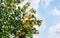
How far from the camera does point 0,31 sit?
581 inches

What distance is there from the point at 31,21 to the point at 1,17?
1.60 m

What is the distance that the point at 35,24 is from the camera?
15.0m

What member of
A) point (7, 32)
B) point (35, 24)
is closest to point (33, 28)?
point (35, 24)

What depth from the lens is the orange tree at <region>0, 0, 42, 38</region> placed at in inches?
578

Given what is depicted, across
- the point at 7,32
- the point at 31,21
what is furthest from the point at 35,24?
the point at 7,32

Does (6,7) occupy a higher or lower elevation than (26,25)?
higher

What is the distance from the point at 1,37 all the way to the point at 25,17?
5.32 feet

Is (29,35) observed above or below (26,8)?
below

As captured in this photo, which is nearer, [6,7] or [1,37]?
[1,37]

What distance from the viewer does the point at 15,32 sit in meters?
15.0

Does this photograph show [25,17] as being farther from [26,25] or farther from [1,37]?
[1,37]

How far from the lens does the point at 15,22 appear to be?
49.3 ft

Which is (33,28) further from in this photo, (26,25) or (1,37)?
(1,37)

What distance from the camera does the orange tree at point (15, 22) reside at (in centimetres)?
1467
